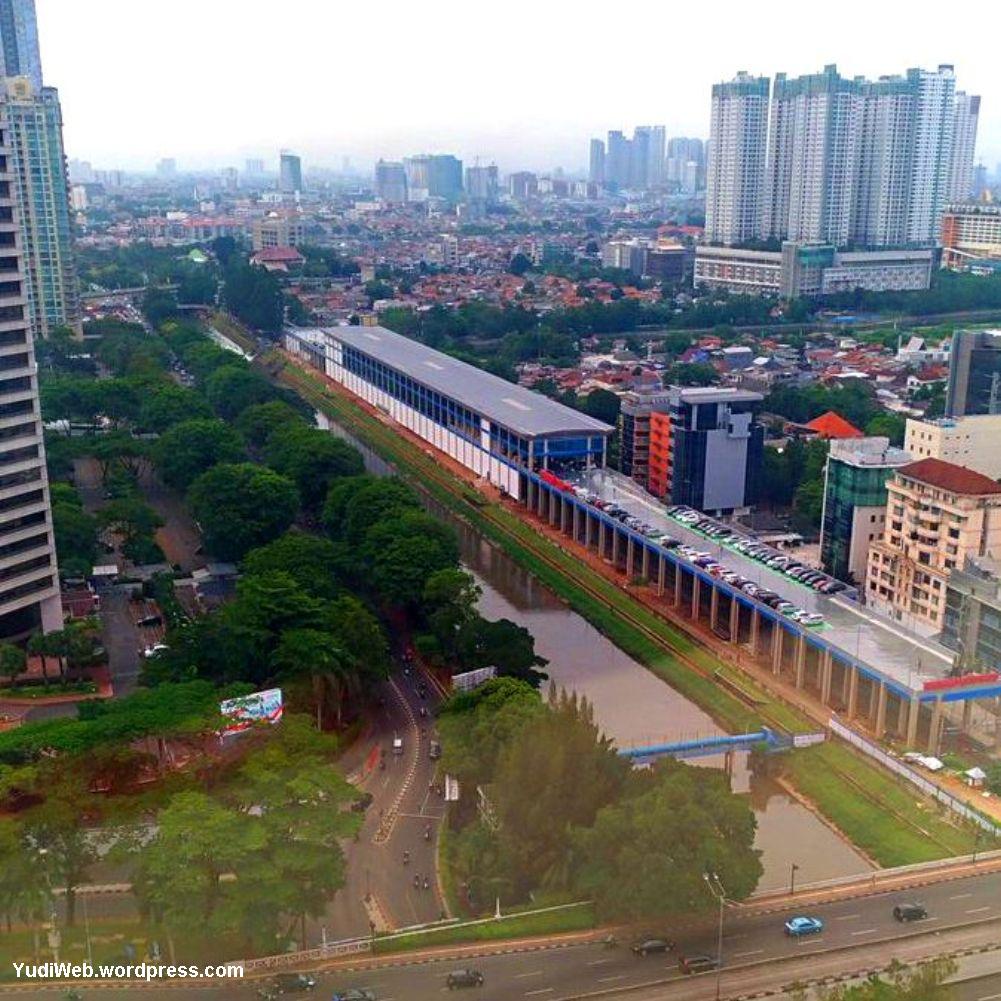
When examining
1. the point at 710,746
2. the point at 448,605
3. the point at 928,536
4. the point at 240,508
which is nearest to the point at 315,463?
the point at 240,508

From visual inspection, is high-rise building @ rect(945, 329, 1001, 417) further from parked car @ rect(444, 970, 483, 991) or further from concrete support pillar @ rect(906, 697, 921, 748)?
parked car @ rect(444, 970, 483, 991)

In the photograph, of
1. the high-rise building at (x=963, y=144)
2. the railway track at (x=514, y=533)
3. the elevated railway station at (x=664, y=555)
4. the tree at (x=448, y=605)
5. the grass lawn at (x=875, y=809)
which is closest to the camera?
the grass lawn at (x=875, y=809)

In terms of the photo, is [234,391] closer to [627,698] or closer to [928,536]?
[627,698]

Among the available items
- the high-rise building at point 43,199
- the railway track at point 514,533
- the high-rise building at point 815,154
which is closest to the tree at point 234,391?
the railway track at point 514,533

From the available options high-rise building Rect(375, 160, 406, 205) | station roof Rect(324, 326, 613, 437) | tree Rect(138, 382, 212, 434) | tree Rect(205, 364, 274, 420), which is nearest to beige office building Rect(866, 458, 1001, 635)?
station roof Rect(324, 326, 613, 437)

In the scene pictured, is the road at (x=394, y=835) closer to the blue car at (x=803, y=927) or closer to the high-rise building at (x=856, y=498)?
the blue car at (x=803, y=927)
